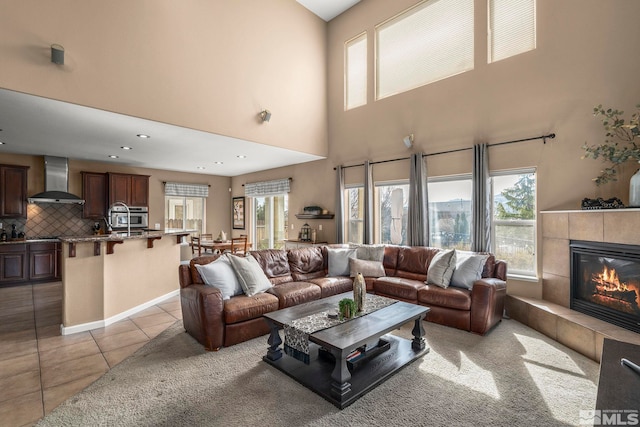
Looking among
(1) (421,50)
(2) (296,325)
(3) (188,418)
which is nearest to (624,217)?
(2) (296,325)

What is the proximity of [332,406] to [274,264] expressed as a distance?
2.50 metres

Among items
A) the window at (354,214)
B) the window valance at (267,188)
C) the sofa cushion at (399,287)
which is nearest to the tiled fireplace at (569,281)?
the sofa cushion at (399,287)

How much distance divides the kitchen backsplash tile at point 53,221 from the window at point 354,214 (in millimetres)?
6095

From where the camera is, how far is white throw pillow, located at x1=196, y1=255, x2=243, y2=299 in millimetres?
3447

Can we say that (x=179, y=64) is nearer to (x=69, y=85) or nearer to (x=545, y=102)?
(x=69, y=85)

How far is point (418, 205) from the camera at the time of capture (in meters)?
5.11

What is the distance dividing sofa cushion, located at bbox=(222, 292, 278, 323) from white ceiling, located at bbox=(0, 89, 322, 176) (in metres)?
2.72

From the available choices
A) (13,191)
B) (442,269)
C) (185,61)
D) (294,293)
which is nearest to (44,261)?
(13,191)

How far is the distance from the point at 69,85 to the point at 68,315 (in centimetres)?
274

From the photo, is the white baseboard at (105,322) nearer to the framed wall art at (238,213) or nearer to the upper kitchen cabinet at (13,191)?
the upper kitchen cabinet at (13,191)

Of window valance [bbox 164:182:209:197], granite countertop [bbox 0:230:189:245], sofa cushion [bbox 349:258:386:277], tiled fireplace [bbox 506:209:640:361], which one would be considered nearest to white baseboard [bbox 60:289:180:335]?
granite countertop [bbox 0:230:189:245]

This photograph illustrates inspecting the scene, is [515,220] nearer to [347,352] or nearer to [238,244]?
[347,352]

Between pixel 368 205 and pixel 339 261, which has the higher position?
pixel 368 205

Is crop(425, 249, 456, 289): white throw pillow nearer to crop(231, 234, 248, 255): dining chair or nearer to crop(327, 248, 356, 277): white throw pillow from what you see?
crop(327, 248, 356, 277): white throw pillow
